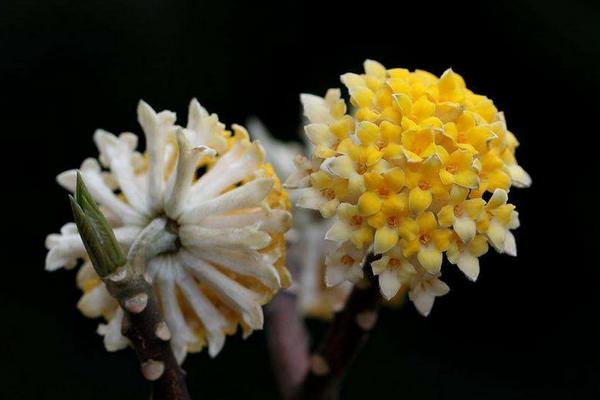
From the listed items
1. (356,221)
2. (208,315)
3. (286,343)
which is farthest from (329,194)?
(286,343)

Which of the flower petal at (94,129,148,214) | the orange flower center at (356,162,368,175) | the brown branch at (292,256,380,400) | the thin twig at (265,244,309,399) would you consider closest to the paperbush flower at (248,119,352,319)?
the thin twig at (265,244,309,399)

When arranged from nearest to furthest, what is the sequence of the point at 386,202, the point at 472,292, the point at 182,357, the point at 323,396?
the point at 386,202, the point at 182,357, the point at 323,396, the point at 472,292

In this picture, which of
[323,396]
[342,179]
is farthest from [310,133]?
[323,396]

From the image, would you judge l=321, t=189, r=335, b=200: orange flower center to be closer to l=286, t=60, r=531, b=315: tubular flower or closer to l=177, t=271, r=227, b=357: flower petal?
l=286, t=60, r=531, b=315: tubular flower

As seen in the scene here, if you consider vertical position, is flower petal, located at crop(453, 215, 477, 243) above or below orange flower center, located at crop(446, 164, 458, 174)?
below

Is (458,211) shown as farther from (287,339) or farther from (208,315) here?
(287,339)

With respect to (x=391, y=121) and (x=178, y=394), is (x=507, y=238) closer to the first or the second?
(x=391, y=121)

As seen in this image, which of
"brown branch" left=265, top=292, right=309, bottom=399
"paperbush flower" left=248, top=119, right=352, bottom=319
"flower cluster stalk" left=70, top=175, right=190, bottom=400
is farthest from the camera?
"paperbush flower" left=248, top=119, right=352, bottom=319
